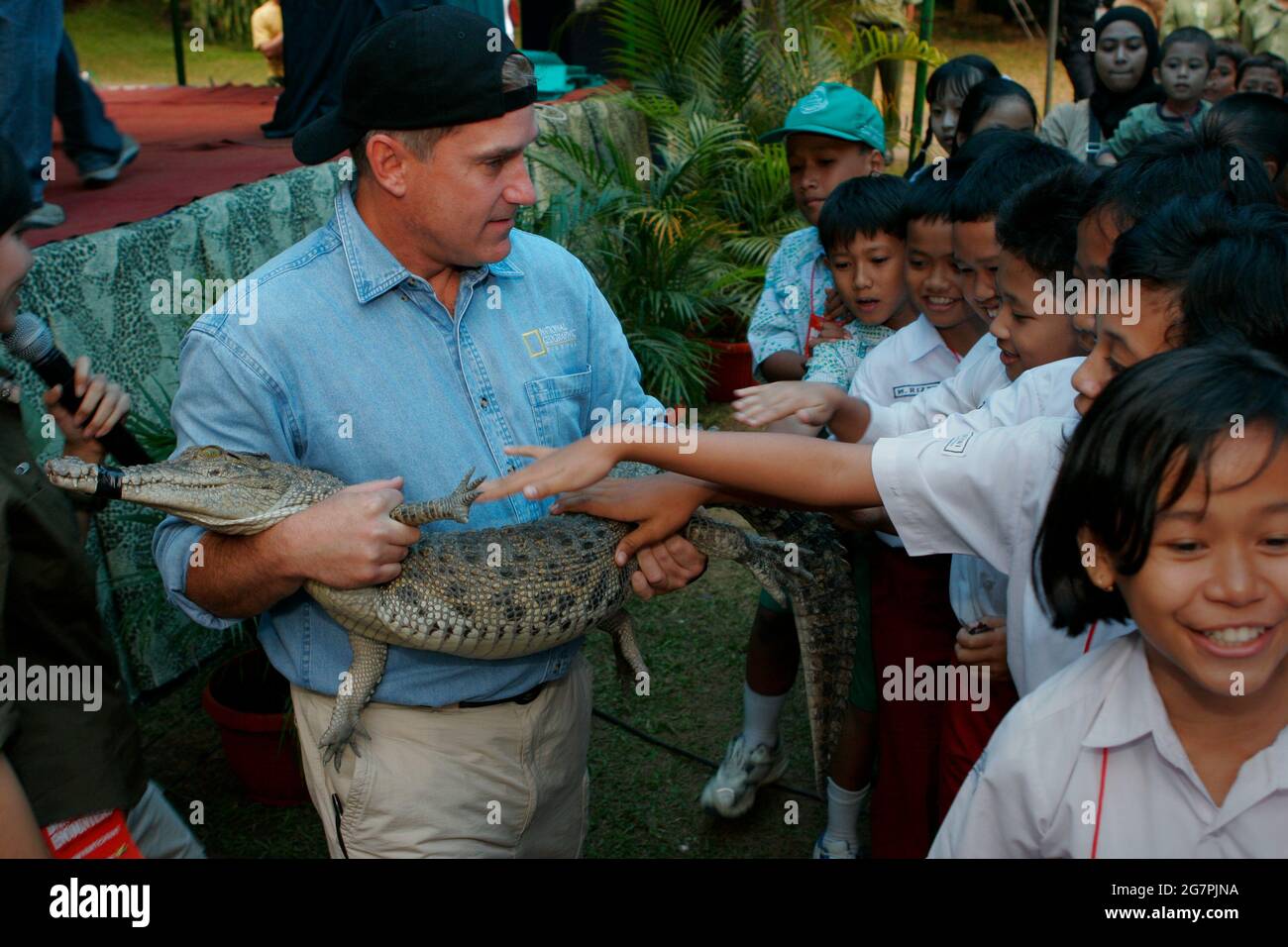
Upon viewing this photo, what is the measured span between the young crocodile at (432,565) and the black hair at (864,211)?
1320 millimetres

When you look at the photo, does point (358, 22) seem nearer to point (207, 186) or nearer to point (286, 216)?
point (207, 186)

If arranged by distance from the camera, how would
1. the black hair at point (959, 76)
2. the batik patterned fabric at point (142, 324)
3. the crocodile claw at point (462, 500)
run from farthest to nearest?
the black hair at point (959, 76), the batik patterned fabric at point (142, 324), the crocodile claw at point (462, 500)

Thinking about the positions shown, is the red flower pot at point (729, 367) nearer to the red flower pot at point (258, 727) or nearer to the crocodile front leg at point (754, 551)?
the red flower pot at point (258, 727)

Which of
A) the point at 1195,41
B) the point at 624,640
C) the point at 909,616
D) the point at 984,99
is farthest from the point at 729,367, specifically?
the point at 624,640

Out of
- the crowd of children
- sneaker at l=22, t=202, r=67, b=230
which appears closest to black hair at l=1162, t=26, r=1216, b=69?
the crowd of children

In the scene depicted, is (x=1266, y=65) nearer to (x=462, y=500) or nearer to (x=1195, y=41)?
(x=1195, y=41)

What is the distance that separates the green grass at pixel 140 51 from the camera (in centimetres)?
1642

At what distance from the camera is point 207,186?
6004 mm

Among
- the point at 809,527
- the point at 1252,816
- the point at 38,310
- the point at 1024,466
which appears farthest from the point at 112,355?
the point at 1252,816

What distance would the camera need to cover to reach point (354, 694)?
2.26 metres

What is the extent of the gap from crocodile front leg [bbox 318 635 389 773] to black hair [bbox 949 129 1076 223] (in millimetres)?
1910

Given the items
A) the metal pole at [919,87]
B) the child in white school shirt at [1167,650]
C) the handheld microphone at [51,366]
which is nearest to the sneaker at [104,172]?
the handheld microphone at [51,366]

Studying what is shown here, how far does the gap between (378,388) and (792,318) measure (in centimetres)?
217

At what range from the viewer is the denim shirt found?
2.16 meters
